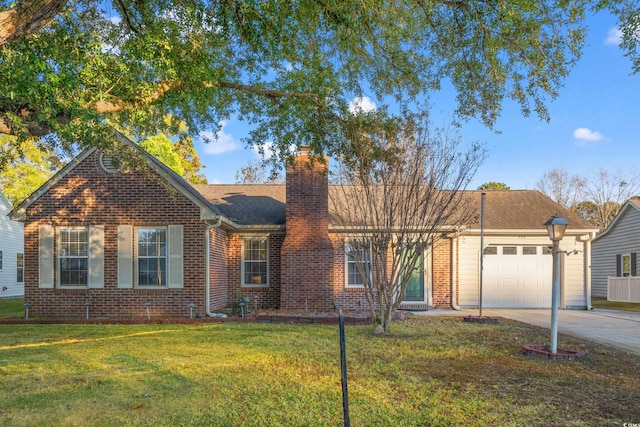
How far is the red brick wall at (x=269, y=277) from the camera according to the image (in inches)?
597

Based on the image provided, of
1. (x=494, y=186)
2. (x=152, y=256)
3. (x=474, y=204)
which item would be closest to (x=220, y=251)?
(x=152, y=256)

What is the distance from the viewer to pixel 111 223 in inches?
521

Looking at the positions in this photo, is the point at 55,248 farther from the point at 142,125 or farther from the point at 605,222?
the point at 605,222

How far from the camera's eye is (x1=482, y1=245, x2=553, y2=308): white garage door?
54.2 feet

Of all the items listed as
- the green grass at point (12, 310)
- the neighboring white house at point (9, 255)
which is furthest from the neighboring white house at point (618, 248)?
the neighboring white house at point (9, 255)

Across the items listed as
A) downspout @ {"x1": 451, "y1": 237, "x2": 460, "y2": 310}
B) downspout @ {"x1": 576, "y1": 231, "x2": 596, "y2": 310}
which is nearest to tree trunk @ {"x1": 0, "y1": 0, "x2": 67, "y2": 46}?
downspout @ {"x1": 451, "y1": 237, "x2": 460, "y2": 310}

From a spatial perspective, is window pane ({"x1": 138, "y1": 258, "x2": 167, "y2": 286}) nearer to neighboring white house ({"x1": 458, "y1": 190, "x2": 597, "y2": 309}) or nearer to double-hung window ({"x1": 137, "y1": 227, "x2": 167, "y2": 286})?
double-hung window ({"x1": 137, "y1": 227, "x2": 167, "y2": 286})

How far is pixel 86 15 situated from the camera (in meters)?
8.82

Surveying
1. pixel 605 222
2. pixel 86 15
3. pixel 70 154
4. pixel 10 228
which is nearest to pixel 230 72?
pixel 86 15

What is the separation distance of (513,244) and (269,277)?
8497 millimetres

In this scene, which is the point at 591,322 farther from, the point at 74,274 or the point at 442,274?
the point at 74,274

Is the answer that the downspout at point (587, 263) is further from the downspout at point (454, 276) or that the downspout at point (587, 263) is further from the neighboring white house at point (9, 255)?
the neighboring white house at point (9, 255)

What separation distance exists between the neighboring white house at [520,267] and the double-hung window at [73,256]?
38.3ft

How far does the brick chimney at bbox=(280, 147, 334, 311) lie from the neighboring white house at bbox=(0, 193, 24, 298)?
16762 mm
